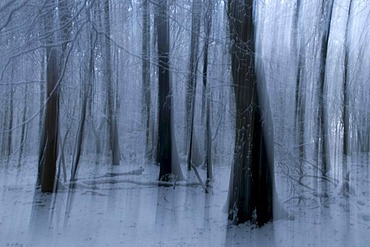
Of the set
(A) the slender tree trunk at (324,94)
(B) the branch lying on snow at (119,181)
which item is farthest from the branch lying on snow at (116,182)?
(A) the slender tree trunk at (324,94)

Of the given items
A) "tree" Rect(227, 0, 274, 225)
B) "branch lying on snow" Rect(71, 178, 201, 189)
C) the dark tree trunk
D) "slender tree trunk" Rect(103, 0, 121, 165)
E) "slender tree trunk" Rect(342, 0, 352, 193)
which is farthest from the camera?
"slender tree trunk" Rect(342, 0, 352, 193)

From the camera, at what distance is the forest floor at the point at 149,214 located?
6.20 meters

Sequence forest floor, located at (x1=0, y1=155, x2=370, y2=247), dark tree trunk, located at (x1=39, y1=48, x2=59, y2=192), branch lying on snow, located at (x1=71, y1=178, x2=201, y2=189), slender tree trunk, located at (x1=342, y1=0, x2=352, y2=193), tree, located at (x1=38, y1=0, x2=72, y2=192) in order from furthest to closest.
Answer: slender tree trunk, located at (x1=342, y1=0, x2=352, y2=193) → branch lying on snow, located at (x1=71, y1=178, x2=201, y2=189) → dark tree trunk, located at (x1=39, y1=48, x2=59, y2=192) → tree, located at (x1=38, y1=0, x2=72, y2=192) → forest floor, located at (x1=0, y1=155, x2=370, y2=247)

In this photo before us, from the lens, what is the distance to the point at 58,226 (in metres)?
6.54

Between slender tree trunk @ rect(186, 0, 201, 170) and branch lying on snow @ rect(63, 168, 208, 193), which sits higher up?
slender tree trunk @ rect(186, 0, 201, 170)

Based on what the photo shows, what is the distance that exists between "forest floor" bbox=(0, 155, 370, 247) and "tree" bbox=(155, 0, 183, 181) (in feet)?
0.94

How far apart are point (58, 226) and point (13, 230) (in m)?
0.73

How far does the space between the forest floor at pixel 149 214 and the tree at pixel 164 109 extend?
287mm

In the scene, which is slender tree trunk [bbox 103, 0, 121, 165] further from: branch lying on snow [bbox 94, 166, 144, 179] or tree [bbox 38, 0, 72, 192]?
tree [bbox 38, 0, 72, 192]

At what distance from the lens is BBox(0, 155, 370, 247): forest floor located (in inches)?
244

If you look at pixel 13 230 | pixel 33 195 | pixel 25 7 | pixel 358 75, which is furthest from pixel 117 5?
pixel 358 75

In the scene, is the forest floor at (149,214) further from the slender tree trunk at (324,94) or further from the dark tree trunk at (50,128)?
the slender tree trunk at (324,94)

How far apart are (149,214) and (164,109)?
2.72m

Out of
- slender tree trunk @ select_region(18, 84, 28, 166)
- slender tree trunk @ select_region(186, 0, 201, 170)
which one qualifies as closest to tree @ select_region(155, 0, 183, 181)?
slender tree trunk @ select_region(186, 0, 201, 170)
